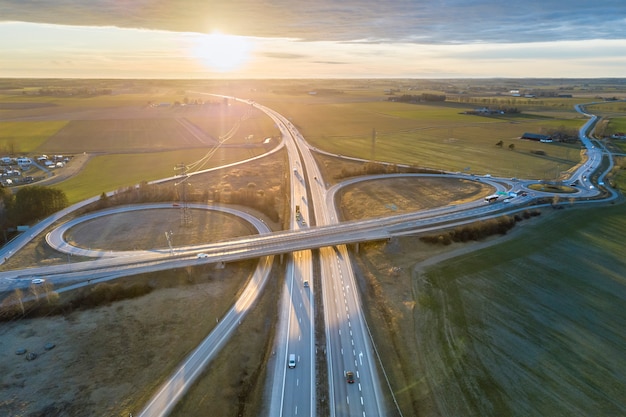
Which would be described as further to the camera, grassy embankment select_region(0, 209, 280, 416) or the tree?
the tree

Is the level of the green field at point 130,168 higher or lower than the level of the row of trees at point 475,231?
higher

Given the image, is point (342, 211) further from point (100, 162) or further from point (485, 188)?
point (100, 162)

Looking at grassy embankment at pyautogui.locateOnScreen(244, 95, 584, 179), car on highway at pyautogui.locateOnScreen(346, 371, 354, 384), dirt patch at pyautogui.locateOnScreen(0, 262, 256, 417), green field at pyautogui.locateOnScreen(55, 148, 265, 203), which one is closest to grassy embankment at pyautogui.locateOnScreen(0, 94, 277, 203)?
green field at pyautogui.locateOnScreen(55, 148, 265, 203)

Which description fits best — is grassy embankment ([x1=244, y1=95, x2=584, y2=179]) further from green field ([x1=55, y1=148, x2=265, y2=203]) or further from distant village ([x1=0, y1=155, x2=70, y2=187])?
distant village ([x1=0, y1=155, x2=70, y2=187])

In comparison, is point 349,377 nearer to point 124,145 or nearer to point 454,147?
point 454,147

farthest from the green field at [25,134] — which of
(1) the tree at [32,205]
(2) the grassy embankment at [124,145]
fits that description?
(1) the tree at [32,205]

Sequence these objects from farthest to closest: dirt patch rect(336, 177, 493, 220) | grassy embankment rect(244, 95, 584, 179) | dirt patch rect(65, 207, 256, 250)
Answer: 1. grassy embankment rect(244, 95, 584, 179)
2. dirt patch rect(336, 177, 493, 220)
3. dirt patch rect(65, 207, 256, 250)

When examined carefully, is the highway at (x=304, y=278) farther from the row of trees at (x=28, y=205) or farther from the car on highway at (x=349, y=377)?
the row of trees at (x=28, y=205)
